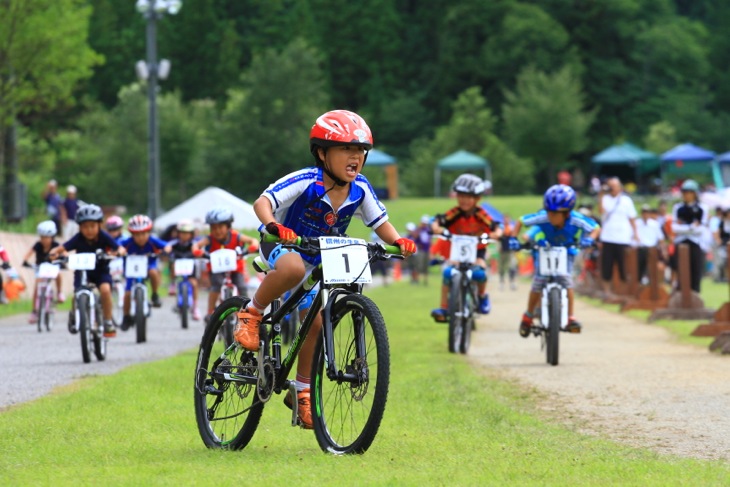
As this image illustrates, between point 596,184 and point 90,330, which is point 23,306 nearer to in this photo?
point 90,330

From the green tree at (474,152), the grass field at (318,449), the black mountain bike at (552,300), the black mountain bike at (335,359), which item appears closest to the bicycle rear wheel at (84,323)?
the grass field at (318,449)

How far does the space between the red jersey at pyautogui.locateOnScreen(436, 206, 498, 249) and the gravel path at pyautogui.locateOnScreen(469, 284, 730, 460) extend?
4.28 feet

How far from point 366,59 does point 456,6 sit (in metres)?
9.10

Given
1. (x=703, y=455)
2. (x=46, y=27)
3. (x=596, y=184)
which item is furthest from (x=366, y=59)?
(x=703, y=455)

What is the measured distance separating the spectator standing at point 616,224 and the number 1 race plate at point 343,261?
1862 cm

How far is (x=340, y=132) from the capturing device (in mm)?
8320

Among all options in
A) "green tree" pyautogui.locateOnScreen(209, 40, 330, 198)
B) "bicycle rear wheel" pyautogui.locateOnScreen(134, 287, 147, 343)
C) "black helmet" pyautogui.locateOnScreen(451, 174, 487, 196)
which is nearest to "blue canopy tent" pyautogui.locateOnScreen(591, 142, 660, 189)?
"green tree" pyautogui.locateOnScreen(209, 40, 330, 198)

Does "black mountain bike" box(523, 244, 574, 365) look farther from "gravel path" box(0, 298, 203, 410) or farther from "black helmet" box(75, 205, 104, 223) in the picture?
"black helmet" box(75, 205, 104, 223)

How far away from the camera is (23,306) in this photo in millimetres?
28672

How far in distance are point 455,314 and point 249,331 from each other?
328 inches

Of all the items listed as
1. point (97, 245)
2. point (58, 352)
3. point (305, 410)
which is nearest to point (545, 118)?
point (58, 352)

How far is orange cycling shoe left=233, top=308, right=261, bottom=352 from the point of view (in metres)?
8.52

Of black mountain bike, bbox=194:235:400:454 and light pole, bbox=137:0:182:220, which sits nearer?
black mountain bike, bbox=194:235:400:454

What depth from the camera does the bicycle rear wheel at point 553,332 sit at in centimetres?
1544
